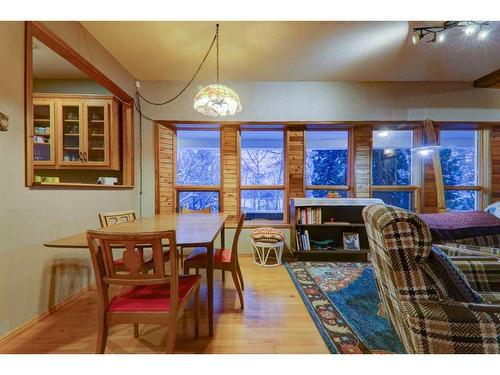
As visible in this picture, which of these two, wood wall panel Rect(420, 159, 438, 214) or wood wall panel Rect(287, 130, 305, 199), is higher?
wood wall panel Rect(287, 130, 305, 199)

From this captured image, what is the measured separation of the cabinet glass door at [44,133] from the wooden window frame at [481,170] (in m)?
5.86

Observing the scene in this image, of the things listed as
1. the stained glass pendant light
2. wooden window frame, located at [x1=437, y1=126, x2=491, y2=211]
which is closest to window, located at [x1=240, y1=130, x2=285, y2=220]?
the stained glass pendant light

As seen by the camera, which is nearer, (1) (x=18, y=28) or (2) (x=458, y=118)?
(1) (x=18, y=28)

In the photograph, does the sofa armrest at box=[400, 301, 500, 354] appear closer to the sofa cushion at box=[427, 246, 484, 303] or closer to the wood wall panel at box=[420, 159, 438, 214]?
the sofa cushion at box=[427, 246, 484, 303]

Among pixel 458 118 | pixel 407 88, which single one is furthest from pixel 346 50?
pixel 458 118

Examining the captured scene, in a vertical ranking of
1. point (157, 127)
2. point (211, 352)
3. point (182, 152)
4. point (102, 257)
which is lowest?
point (211, 352)

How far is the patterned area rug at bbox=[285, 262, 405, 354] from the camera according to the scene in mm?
1526

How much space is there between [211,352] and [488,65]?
4.72 metres

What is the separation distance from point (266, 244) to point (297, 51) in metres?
2.49

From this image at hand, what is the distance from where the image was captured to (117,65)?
295cm

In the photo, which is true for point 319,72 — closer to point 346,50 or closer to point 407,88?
point 346,50

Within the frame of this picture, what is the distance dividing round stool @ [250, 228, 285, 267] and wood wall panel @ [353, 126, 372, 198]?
1.49 m

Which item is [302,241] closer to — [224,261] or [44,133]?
[224,261]

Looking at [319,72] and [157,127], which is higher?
[319,72]
